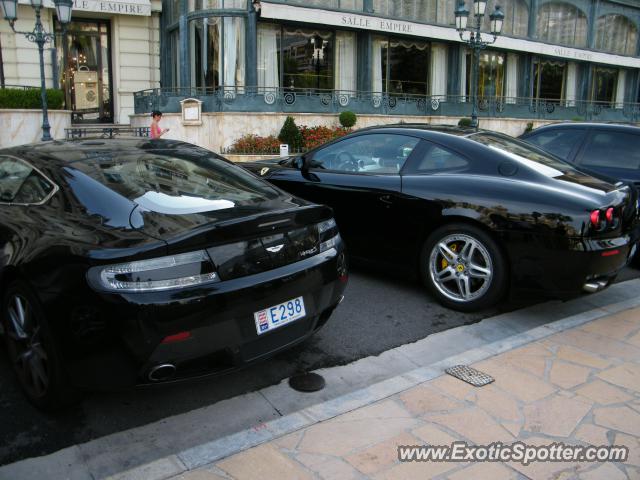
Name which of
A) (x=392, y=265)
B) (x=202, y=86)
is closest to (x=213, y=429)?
(x=392, y=265)

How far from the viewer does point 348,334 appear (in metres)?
4.41

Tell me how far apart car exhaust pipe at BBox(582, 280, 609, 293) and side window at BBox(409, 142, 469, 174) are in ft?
4.54

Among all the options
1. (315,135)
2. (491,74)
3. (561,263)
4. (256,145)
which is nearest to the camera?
(561,263)

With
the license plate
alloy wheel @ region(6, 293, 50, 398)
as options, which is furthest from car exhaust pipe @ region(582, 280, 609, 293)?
alloy wheel @ region(6, 293, 50, 398)

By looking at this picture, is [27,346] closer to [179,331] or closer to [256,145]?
[179,331]

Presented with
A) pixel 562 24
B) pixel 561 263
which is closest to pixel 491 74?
pixel 562 24

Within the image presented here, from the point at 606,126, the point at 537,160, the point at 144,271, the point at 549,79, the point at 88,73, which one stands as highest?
the point at 549,79

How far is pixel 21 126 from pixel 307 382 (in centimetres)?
1550

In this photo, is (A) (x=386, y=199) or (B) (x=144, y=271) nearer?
(B) (x=144, y=271)

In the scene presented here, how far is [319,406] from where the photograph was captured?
3316mm

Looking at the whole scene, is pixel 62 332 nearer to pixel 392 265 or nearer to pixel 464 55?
pixel 392 265

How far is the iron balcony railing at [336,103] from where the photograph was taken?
58.2ft

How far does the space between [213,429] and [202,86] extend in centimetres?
1740

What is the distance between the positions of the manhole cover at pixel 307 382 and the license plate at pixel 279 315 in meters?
0.48
